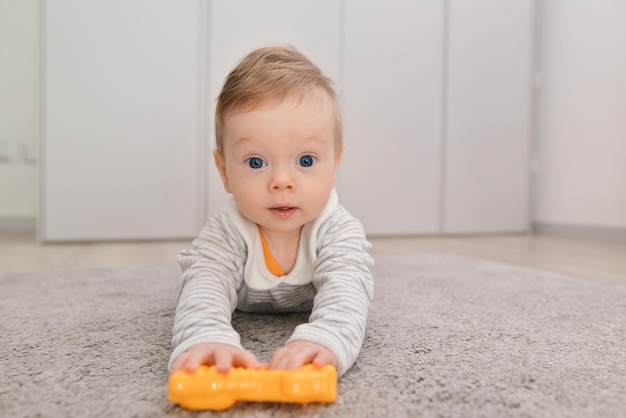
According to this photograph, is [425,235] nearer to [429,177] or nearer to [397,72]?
[429,177]

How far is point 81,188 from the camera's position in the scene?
82.4 inches

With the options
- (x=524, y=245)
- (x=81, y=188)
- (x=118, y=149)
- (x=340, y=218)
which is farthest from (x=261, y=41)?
(x=340, y=218)

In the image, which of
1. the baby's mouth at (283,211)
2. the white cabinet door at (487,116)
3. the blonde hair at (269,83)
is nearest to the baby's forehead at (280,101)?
the blonde hair at (269,83)

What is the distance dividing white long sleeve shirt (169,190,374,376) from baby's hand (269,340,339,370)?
32 millimetres

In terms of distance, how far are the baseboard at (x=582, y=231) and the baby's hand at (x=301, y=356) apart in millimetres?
2149

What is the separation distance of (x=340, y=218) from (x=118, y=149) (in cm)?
156

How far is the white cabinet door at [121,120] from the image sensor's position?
2.05 m

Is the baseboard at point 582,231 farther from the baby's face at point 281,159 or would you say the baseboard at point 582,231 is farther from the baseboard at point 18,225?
the baseboard at point 18,225

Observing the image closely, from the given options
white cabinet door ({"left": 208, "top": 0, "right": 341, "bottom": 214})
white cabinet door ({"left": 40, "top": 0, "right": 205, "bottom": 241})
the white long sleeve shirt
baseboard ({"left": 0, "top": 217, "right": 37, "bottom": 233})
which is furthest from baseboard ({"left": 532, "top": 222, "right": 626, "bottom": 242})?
baseboard ({"left": 0, "top": 217, "right": 37, "bottom": 233})

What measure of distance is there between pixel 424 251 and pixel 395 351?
1.28m

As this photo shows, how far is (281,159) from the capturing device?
0.69 meters

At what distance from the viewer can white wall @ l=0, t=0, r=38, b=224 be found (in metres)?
2.64

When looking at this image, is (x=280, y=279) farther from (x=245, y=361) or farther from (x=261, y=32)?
(x=261, y=32)

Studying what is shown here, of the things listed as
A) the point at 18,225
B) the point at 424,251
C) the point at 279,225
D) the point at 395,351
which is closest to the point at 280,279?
the point at 279,225
